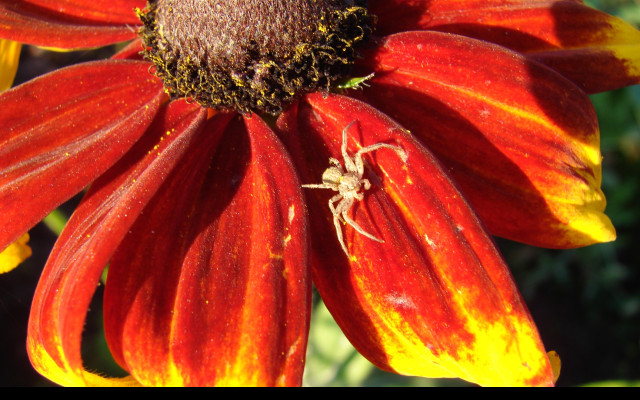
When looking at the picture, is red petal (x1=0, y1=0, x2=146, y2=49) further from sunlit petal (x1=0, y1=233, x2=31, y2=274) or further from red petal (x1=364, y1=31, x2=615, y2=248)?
red petal (x1=364, y1=31, x2=615, y2=248)

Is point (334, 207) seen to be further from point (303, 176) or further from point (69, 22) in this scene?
point (69, 22)

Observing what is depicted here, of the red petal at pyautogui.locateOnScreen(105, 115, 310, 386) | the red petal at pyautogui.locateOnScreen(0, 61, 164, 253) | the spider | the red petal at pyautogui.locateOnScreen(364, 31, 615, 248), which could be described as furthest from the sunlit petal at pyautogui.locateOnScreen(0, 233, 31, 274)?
the red petal at pyautogui.locateOnScreen(364, 31, 615, 248)

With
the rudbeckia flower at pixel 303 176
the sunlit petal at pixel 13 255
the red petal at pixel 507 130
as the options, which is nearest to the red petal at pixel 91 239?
the rudbeckia flower at pixel 303 176

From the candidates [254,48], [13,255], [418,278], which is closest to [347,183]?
[418,278]

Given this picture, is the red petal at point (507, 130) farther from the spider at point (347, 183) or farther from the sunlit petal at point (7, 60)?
the sunlit petal at point (7, 60)

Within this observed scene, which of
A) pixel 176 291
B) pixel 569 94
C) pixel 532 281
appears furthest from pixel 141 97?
pixel 532 281

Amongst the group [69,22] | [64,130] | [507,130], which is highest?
[69,22]
